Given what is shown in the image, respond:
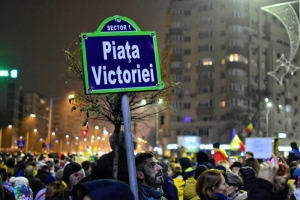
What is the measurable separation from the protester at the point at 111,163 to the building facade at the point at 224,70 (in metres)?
72.9

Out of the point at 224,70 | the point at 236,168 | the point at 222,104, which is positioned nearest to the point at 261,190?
the point at 236,168

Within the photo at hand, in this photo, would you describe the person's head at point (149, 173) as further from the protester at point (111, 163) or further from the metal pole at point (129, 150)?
the metal pole at point (129, 150)

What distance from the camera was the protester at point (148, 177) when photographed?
4.38 m

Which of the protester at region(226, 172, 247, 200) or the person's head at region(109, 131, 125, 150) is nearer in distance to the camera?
the person's head at region(109, 131, 125, 150)

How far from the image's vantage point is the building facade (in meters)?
80.2

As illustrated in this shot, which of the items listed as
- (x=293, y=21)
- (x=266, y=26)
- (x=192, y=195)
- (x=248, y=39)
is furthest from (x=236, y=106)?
(x=192, y=195)

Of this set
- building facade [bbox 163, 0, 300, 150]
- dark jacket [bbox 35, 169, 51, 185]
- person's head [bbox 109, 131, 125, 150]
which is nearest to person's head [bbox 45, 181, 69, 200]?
person's head [bbox 109, 131, 125, 150]

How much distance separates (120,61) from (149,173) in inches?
46.9

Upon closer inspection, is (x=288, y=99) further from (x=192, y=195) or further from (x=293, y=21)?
(x=192, y=195)

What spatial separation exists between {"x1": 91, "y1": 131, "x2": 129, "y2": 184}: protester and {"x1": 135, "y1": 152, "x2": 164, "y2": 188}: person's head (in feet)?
0.88

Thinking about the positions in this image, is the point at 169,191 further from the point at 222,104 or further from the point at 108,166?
the point at 222,104

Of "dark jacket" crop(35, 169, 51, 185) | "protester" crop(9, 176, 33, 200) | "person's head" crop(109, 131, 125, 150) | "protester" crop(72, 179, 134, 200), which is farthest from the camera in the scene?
"dark jacket" crop(35, 169, 51, 185)

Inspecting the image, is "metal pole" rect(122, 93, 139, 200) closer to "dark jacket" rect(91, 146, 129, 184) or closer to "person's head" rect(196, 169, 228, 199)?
"dark jacket" rect(91, 146, 129, 184)

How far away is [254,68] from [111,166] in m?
81.4
